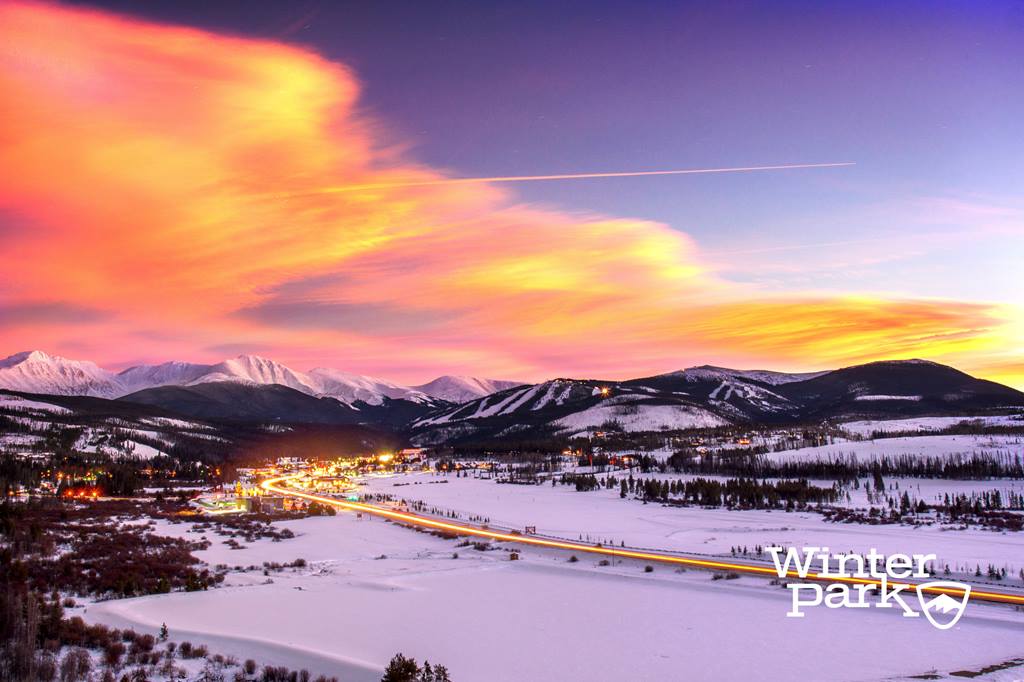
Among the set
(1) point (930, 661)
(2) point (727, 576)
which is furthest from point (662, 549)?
(1) point (930, 661)

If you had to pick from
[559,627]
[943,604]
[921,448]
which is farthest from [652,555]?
[921,448]

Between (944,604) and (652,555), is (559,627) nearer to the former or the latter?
(944,604)

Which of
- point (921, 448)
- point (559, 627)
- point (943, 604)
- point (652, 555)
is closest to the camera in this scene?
point (559, 627)

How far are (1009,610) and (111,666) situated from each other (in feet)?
130

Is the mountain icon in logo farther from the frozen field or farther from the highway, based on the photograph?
the frozen field

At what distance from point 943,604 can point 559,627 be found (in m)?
19.8

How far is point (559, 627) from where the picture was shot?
104 feet

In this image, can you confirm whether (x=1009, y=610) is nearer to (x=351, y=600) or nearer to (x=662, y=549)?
(x=662, y=549)

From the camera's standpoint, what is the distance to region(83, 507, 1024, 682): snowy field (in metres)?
25.3

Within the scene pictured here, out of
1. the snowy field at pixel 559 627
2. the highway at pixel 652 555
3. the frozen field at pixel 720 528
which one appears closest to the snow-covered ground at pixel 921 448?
the frozen field at pixel 720 528

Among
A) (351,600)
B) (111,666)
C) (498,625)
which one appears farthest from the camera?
(351,600)

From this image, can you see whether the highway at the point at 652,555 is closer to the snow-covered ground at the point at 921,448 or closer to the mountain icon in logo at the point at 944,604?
the mountain icon in logo at the point at 944,604

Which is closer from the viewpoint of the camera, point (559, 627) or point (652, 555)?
point (559, 627)

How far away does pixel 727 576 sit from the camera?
137ft
